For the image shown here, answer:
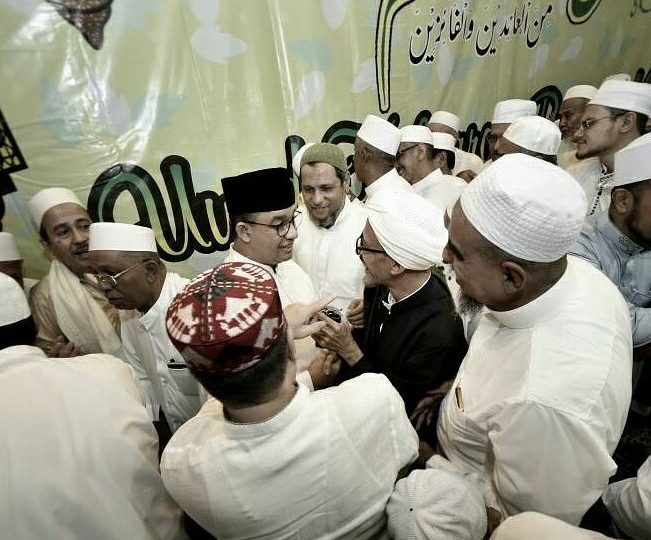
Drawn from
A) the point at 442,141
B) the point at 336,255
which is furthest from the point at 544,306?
the point at 442,141

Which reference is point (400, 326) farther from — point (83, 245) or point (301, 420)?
point (83, 245)

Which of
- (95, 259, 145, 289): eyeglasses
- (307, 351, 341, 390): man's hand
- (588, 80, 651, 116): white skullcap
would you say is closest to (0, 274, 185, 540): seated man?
(95, 259, 145, 289): eyeglasses

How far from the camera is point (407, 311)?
5.32ft

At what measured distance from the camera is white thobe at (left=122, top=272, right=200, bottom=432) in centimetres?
180

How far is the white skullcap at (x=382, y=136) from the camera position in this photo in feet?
9.30

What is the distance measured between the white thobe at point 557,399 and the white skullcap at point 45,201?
220cm

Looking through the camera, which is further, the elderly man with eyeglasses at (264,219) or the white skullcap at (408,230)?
the elderly man with eyeglasses at (264,219)

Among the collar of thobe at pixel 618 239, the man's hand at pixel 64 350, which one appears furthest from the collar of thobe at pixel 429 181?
the man's hand at pixel 64 350

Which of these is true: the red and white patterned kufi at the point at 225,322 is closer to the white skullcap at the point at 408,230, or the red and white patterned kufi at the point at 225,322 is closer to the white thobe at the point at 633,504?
the white skullcap at the point at 408,230

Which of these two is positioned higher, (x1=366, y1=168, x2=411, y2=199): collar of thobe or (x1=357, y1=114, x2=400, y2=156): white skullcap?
(x1=357, y1=114, x2=400, y2=156): white skullcap

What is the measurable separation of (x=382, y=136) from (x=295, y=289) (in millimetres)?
1455

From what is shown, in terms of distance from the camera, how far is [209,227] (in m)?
2.67

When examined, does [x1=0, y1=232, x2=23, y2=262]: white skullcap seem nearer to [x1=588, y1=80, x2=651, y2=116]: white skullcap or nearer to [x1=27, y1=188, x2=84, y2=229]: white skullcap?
[x1=27, y1=188, x2=84, y2=229]: white skullcap

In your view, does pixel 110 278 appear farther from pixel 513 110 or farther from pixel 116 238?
pixel 513 110
